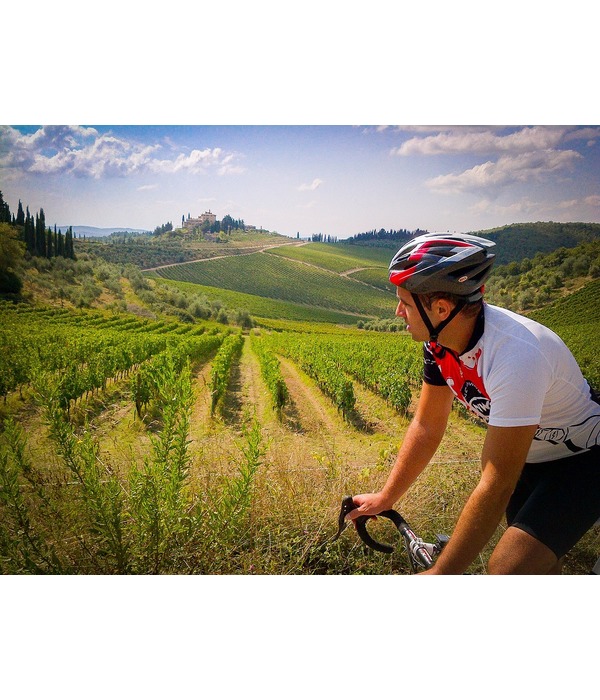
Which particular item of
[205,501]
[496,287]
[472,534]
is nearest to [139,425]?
[205,501]

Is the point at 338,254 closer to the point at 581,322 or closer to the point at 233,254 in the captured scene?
the point at 233,254

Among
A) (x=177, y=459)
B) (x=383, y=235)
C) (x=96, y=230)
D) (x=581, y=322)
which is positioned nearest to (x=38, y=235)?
(x=96, y=230)

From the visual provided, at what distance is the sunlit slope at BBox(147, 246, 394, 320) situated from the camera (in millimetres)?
3484

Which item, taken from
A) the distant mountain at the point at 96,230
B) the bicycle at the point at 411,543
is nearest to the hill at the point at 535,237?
the bicycle at the point at 411,543

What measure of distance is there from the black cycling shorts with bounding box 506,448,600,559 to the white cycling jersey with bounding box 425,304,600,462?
0.04 metres

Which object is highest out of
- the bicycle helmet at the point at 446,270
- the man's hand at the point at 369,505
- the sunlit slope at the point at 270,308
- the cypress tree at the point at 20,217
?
the cypress tree at the point at 20,217

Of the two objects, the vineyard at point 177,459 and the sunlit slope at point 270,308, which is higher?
the sunlit slope at point 270,308

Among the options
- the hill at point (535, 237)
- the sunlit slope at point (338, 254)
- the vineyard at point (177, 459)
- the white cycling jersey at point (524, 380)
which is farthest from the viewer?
the sunlit slope at point (338, 254)

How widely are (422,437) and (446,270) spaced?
585 mm

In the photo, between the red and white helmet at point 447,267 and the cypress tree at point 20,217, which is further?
the cypress tree at point 20,217

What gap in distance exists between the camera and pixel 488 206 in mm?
3078

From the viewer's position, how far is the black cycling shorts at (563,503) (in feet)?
4.57

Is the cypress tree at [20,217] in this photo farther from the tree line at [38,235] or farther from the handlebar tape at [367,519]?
the handlebar tape at [367,519]

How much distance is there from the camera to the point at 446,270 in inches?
55.1
